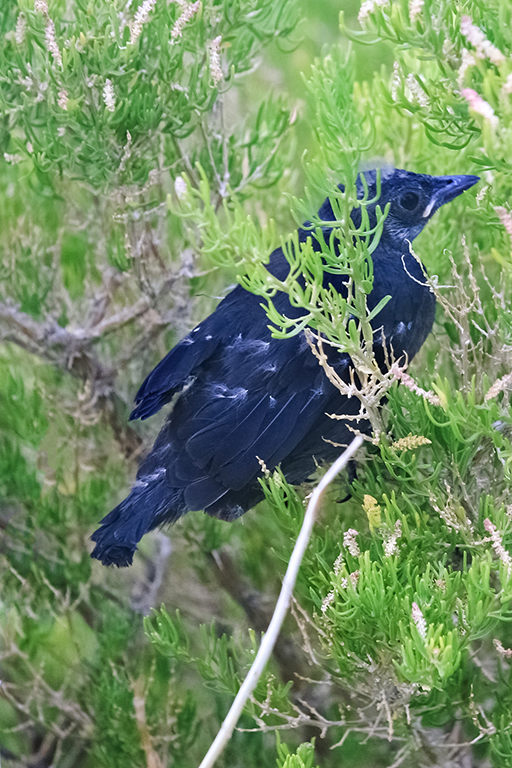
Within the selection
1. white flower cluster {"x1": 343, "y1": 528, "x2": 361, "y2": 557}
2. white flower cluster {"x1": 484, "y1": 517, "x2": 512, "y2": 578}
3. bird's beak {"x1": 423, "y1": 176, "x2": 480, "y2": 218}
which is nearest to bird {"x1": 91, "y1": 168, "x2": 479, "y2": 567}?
bird's beak {"x1": 423, "y1": 176, "x2": 480, "y2": 218}

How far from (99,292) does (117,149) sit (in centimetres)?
27

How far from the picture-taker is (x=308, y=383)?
850 mm

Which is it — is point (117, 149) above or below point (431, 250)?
above

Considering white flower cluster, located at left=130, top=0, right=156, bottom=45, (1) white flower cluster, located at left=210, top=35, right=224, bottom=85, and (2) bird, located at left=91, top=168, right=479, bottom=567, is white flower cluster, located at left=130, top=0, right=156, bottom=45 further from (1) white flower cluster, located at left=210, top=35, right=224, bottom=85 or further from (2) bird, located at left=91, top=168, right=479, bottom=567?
(2) bird, located at left=91, top=168, right=479, bottom=567

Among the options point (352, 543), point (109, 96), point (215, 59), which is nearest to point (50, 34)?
point (109, 96)

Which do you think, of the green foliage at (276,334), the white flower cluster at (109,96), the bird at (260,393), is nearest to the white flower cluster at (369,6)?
the green foliage at (276,334)

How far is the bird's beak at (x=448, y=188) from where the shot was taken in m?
0.82

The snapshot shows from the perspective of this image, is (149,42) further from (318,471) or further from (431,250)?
(318,471)

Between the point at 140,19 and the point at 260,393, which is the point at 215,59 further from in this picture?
the point at 260,393

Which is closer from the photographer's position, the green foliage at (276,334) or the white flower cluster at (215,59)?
the green foliage at (276,334)

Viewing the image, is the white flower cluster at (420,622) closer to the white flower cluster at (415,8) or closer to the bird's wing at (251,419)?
the bird's wing at (251,419)

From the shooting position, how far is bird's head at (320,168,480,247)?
83 centimetres

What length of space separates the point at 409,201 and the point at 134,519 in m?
0.51

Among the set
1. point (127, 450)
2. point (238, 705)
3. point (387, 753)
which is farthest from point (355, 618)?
point (127, 450)
